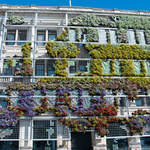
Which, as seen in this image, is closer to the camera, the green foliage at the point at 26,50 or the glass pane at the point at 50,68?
the green foliage at the point at 26,50

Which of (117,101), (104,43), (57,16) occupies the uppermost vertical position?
(57,16)

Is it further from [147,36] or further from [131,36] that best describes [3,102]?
[147,36]

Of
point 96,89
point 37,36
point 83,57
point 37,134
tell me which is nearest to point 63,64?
point 83,57

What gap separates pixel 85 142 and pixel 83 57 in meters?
8.02

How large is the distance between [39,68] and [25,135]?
6658 millimetres

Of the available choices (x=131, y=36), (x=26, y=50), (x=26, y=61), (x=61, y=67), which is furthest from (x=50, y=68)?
(x=131, y=36)

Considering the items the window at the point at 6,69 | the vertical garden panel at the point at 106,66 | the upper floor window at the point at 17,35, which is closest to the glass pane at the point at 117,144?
the vertical garden panel at the point at 106,66

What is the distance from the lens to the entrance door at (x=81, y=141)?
18.0m

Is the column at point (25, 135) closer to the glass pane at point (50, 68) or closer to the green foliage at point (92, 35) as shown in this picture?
the glass pane at point (50, 68)

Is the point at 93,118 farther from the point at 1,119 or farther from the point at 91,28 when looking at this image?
the point at 91,28

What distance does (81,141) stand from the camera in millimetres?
18312

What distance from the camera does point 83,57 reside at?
2027 cm

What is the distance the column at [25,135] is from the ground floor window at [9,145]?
57 cm

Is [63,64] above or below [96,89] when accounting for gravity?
A: above
